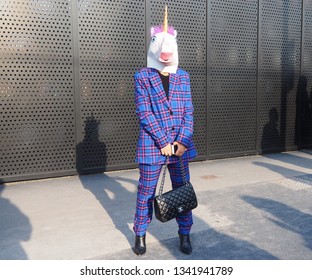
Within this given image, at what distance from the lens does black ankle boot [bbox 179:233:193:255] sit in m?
3.20

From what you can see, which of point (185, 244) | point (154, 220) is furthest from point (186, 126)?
point (154, 220)

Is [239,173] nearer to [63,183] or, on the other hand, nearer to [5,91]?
[63,183]

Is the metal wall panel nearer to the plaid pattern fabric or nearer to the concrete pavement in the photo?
the concrete pavement

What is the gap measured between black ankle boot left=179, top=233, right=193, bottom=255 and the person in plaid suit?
0.01 m

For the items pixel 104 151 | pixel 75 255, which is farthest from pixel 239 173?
pixel 75 255

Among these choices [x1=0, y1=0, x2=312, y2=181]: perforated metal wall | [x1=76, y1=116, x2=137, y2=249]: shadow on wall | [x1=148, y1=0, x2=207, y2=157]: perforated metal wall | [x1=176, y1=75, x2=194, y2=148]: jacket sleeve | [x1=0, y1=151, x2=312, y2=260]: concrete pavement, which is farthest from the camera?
[x1=148, y1=0, x2=207, y2=157]: perforated metal wall

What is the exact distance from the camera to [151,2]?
6.64m

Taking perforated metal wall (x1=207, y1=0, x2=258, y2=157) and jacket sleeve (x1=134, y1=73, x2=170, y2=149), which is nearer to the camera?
jacket sleeve (x1=134, y1=73, x2=170, y2=149)

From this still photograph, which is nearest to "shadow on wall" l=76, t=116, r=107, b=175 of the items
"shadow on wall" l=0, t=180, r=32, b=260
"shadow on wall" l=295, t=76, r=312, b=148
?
"shadow on wall" l=0, t=180, r=32, b=260

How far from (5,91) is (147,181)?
3615 millimetres

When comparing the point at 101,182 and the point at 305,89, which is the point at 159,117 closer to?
the point at 101,182

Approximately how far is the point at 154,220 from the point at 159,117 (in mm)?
1556

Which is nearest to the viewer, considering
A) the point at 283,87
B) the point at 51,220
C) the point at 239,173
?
the point at 51,220

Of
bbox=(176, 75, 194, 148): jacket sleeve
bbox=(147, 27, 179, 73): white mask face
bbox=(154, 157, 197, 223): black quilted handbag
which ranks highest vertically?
bbox=(147, 27, 179, 73): white mask face
